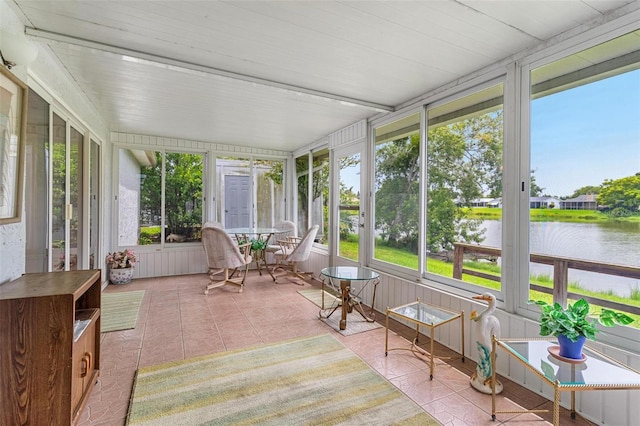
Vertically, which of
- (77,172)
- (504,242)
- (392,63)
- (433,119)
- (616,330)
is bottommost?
(616,330)

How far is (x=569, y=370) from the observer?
1.50m

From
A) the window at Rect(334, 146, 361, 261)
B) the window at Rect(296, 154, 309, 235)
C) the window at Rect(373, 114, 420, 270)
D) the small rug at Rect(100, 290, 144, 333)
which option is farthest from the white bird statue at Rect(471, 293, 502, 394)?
the window at Rect(296, 154, 309, 235)

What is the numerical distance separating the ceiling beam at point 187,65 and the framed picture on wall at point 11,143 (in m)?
0.55

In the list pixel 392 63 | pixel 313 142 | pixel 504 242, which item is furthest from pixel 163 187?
pixel 504 242

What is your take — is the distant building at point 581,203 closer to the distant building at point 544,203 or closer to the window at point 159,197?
the distant building at point 544,203

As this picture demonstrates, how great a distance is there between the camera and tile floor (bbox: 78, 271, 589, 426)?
6.03 ft

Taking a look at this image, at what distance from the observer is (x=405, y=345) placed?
8.82 ft

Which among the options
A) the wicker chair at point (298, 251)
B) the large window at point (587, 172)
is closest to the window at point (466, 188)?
the large window at point (587, 172)

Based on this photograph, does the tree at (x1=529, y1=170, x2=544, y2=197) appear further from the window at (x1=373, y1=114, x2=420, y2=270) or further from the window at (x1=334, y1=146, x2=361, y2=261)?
the window at (x1=334, y1=146, x2=361, y2=261)

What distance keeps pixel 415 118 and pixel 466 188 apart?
3.48 feet

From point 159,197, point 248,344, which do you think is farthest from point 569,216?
point 159,197

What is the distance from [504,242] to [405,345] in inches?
48.6

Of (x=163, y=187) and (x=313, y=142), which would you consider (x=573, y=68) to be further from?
(x=163, y=187)

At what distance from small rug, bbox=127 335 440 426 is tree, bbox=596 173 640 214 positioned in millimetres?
1688
